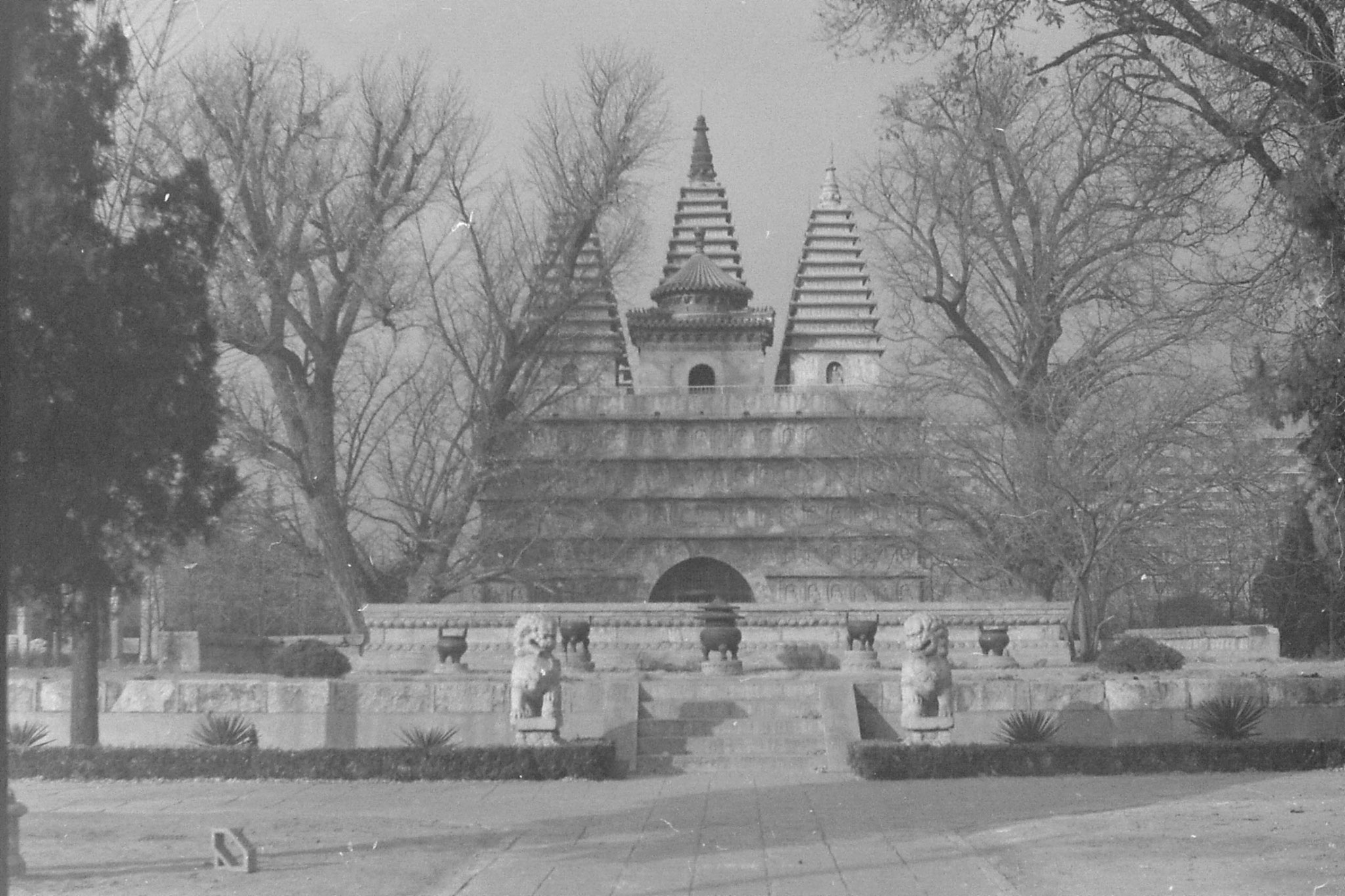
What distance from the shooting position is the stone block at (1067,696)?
15953 mm

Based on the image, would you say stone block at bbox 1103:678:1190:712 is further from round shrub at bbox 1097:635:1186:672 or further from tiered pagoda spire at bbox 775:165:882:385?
tiered pagoda spire at bbox 775:165:882:385

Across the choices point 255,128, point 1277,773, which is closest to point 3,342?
point 1277,773

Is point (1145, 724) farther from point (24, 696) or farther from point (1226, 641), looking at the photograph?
point (1226, 641)

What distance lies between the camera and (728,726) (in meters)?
16.0

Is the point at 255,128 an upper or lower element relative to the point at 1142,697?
upper

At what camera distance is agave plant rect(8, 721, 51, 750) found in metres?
14.6

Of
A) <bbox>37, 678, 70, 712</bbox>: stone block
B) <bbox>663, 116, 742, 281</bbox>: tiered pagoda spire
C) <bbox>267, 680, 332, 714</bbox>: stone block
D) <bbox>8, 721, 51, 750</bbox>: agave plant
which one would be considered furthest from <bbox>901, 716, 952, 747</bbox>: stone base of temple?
<bbox>663, 116, 742, 281</bbox>: tiered pagoda spire

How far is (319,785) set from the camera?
532 inches

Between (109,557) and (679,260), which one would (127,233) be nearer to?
(109,557)

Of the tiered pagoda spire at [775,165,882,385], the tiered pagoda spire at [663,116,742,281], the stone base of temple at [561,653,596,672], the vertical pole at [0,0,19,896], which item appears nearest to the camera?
the vertical pole at [0,0,19,896]

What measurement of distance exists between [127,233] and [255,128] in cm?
1531

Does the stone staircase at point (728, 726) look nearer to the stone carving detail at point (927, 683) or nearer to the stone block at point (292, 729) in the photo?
the stone carving detail at point (927, 683)

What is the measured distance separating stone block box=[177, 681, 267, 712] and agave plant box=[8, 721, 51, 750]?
52.9 inches

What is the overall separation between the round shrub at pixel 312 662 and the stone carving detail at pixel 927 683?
325 inches
